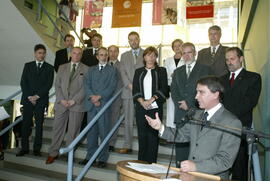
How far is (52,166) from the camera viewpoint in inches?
164

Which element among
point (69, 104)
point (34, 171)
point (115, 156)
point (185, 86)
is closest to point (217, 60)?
point (185, 86)

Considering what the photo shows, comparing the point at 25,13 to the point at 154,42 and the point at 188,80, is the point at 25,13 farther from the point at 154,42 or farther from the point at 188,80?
the point at 154,42

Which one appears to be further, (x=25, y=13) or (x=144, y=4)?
(x=144, y=4)

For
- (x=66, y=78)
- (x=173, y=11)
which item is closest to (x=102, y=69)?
(x=66, y=78)

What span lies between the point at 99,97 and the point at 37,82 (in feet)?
3.90

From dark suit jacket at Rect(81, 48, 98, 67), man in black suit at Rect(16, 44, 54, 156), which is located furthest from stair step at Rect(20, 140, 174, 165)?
dark suit jacket at Rect(81, 48, 98, 67)

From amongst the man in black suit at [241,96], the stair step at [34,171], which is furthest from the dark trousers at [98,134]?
the man in black suit at [241,96]

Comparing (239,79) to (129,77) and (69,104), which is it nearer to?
(129,77)

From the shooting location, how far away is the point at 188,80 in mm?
3422

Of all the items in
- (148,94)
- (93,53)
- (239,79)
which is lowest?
(148,94)

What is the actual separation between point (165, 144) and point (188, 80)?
1.25 meters

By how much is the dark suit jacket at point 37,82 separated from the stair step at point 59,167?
909mm

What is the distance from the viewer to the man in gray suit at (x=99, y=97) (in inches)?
158

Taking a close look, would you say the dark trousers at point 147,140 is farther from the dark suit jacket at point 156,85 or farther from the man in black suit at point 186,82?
the man in black suit at point 186,82
